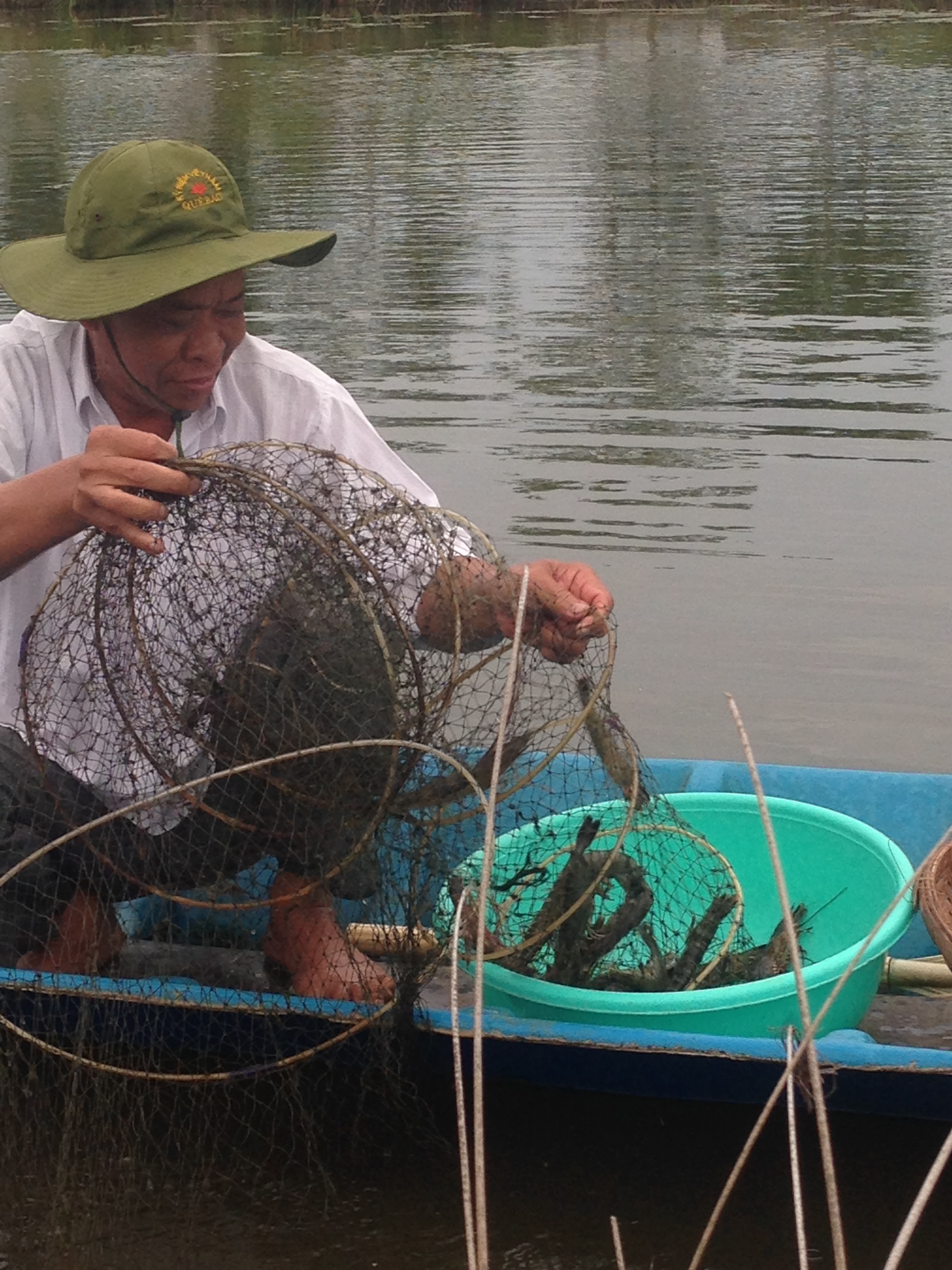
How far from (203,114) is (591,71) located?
17.4 ft

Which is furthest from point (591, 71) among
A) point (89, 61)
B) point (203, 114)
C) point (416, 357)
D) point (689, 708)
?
point (689, 708)

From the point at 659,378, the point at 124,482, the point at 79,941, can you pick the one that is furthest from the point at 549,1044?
the point at 659,378

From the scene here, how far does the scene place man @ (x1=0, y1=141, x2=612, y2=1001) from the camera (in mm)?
2666

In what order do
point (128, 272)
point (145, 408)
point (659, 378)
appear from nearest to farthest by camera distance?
point (128, 272), point (145, 408), point (659, 378)

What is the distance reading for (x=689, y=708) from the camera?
16.6 feet

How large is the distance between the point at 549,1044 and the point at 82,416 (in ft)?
4.51

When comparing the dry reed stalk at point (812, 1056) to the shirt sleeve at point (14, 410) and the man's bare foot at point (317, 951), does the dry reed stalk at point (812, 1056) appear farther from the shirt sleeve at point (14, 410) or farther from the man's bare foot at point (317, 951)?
the shirt sleeve at point (14, 410)

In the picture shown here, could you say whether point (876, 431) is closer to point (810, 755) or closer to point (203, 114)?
point (810, 755)

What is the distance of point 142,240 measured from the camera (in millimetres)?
2852

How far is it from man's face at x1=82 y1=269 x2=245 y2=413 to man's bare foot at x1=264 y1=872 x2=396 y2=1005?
0.89 metres

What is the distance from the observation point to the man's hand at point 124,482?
255cm

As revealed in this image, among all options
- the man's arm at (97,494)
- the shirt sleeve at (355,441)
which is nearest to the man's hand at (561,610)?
the shirt sleeve at (355,441)

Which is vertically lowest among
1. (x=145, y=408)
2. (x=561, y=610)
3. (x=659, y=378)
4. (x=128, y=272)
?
(x=659, y=378)

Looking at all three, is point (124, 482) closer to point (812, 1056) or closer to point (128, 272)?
point (128, 272)
